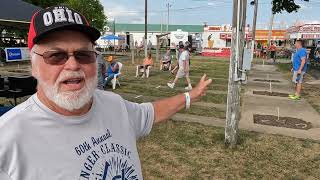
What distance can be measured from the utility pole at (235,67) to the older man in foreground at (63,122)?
4389 millimetres

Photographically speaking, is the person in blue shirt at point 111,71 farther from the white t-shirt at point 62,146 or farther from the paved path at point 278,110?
the white t-shirt at point 62,146

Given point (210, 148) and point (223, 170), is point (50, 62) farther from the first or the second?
point (210, 148)

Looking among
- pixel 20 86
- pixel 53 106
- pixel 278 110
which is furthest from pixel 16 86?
pixel 278 110

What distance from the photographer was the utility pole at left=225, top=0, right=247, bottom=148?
19.4 ft

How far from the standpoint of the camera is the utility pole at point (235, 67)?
19.4ft

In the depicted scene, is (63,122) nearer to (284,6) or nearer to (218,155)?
(218,155)

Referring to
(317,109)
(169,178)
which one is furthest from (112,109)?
(317,109)

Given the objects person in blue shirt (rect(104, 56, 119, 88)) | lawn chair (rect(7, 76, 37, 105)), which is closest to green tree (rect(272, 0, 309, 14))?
person in blue shirt (rect(104, 56, 119, 88))

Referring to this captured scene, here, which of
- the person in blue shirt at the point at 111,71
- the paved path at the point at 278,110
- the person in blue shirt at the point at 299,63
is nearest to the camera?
the paved path at the point at 278,110

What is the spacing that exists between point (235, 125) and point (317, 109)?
4.79 m

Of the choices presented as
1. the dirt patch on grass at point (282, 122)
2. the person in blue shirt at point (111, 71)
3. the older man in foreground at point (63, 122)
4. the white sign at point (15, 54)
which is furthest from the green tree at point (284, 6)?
the older man in foreground at point (63, 122)

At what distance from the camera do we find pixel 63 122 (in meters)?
1.74

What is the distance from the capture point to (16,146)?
5.16 ft

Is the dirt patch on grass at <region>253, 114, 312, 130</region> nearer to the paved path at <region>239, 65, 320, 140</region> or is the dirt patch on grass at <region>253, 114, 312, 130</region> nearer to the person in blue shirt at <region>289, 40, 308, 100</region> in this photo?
the paved path at <region>239, 65, 320, 140</region>
